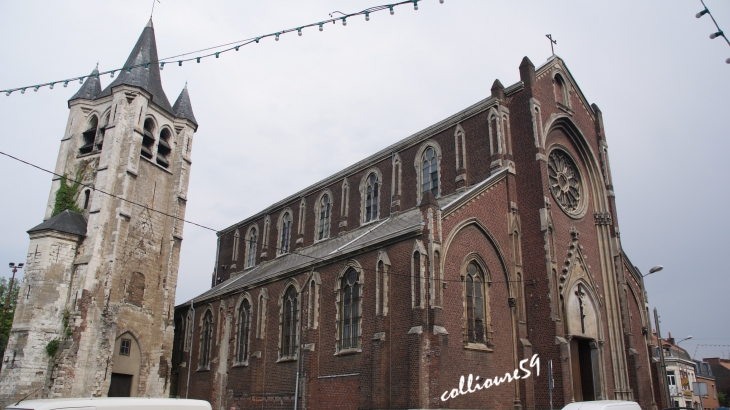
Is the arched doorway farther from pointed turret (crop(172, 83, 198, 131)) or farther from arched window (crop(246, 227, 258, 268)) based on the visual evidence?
pointed turret (crop(172, 83, 198, 131))

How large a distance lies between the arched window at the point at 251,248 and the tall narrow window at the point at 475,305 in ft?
61.3

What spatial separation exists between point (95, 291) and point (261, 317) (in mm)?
8051

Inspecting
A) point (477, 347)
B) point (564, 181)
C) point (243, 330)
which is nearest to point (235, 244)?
point (243, 330)

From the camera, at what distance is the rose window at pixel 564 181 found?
2403 centimetres

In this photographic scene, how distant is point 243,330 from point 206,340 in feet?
13.4

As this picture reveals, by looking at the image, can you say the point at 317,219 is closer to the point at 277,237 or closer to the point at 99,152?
the point at 277,237

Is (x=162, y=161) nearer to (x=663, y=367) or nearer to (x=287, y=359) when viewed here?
(x=287, y=359)

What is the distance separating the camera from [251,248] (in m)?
36.6

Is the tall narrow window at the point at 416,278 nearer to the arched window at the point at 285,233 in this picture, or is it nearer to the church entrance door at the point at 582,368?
the church entrance door at the point at 582,368

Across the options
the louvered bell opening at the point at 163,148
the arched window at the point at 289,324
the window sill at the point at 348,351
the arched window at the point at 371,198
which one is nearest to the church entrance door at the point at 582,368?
the window sill at the point at 348,351

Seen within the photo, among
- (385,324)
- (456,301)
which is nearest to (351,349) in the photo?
(385,324)

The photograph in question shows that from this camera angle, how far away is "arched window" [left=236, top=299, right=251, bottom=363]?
2761cm

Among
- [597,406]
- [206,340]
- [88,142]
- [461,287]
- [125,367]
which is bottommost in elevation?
[597,406]

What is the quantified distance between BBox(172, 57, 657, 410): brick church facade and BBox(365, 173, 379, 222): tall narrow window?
72mm
